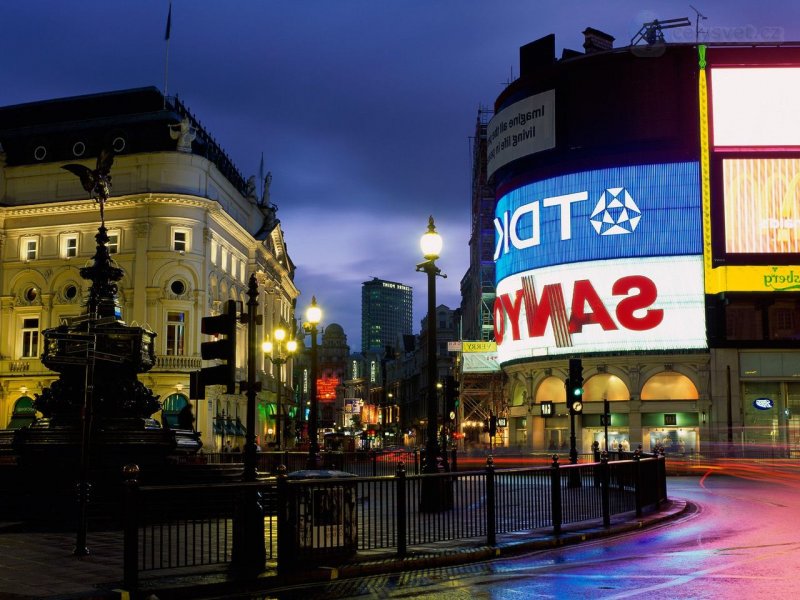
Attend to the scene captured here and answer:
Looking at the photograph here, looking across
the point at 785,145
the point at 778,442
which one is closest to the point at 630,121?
the point at 785,145

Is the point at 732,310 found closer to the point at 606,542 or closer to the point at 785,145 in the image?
the point at 785,145

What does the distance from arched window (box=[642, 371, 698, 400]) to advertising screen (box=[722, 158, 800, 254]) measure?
10.9m

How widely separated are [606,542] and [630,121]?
62125 millimetres

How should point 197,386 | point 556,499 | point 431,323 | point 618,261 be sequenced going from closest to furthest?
point 197,386 → point 556,499 → point 431,323 → point 618,261

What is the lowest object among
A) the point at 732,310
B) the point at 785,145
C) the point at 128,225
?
the point at 732,310

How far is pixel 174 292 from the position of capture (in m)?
66.2

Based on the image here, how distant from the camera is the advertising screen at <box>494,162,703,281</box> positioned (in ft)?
233

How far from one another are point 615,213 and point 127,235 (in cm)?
3785

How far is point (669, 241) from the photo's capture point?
71250mm

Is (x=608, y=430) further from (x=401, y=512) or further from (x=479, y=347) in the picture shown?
(x=401, y=512)

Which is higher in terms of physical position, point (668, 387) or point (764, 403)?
point (668, 387)

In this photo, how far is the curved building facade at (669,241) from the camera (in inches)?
2734

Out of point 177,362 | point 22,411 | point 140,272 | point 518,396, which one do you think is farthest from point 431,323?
point 518,396

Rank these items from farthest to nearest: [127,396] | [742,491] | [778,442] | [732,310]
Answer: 1. [732,310]
2. [778,442]
3. [742,491]
4. [127,396]
